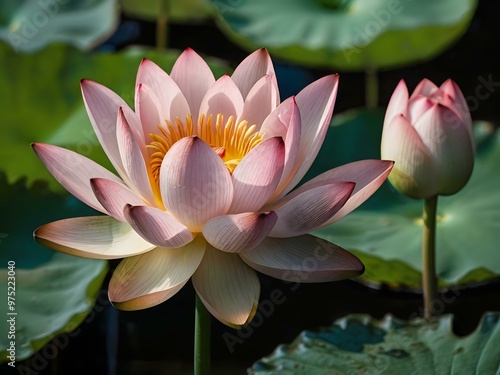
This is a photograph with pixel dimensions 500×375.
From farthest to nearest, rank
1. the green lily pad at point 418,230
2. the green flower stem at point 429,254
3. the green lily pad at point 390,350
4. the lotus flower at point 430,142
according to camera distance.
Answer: the green lily pad at point 418,230
the green flower stem at point 429,254
the lotus flower at point 430,142
the green lily pad at point 390,350

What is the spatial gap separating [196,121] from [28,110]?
2.22ft

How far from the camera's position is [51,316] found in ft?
4.45

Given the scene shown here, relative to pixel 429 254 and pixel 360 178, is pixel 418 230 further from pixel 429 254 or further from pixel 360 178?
pixel 360 178

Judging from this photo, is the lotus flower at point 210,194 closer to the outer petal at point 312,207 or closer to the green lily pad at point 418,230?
the outer petal at point 312,207

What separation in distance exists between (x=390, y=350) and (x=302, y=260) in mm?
314

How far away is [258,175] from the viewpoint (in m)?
0.99

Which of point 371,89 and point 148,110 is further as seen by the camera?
point 371,89

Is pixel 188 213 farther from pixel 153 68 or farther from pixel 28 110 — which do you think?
pixel 28 110

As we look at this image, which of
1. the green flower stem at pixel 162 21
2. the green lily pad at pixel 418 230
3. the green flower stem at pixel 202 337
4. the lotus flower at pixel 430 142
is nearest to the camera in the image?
the green flower stem at pixel 202 337

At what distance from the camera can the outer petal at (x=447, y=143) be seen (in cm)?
130

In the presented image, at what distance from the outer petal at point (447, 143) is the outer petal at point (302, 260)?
0.35 m

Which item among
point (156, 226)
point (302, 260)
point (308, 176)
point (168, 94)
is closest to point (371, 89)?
point (308, 176)

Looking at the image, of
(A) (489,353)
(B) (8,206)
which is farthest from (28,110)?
(A) (489,353)

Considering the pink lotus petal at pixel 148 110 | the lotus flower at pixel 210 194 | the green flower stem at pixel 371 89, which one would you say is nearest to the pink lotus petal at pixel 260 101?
the lotus flower at pixel 210 194
